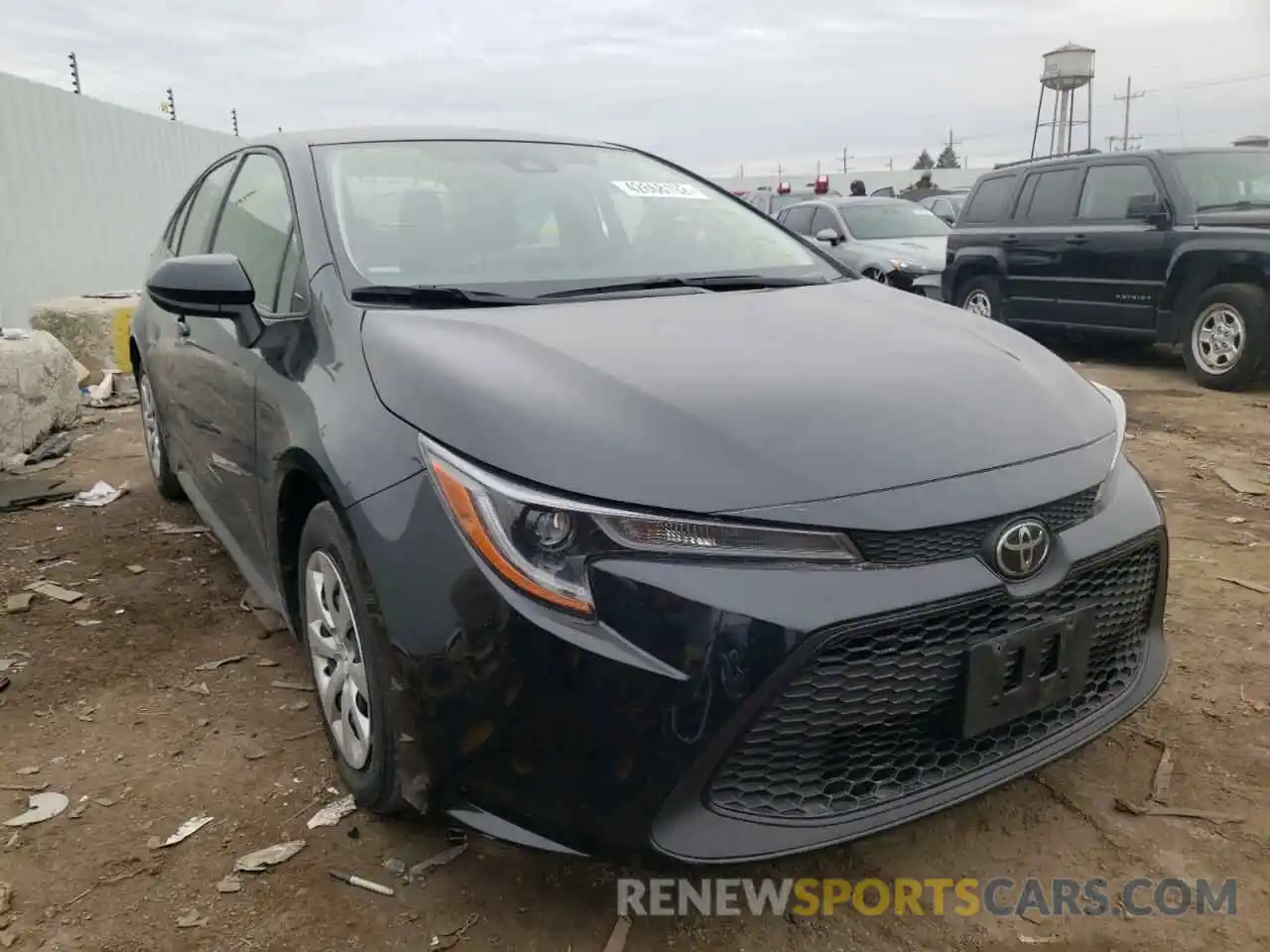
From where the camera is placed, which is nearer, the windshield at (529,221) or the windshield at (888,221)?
the windshield at (529,221)

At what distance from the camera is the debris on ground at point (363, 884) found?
2107mm

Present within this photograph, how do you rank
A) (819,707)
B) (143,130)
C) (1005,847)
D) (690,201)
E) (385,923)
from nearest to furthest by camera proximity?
1. (819,707)
2. (385,923)
3. (1005,847)
4. (690,201)
5. (143,130)

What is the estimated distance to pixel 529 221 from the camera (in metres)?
2.87

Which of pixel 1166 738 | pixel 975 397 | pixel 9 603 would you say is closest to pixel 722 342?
pixel 975 397

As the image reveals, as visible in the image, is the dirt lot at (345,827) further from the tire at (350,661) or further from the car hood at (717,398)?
the car hood at (717,398)

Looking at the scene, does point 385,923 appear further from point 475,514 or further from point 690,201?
point 690,201

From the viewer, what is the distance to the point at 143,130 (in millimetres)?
11773

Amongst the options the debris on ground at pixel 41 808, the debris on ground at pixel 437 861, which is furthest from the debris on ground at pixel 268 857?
the debris on ground at pixel 41 808

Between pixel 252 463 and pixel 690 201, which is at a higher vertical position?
pixel 690 201

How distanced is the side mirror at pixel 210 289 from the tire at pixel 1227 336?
6709 mm

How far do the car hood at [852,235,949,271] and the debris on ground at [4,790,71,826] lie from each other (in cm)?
949

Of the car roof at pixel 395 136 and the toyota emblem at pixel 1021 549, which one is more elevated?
the car roof at pixel 395 136

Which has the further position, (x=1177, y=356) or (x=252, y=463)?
(x=1177, y=356)

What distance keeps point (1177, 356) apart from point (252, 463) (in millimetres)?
8569
